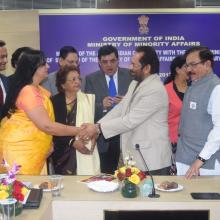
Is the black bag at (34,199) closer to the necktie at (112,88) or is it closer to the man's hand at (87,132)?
the man's hand at (87,132)

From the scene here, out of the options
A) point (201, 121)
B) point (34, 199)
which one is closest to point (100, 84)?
point (201, 121)

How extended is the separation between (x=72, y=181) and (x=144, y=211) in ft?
1.77

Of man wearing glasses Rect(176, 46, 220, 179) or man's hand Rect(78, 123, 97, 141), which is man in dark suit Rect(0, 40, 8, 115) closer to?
man's hand Rect(78, 123, 97, 141)

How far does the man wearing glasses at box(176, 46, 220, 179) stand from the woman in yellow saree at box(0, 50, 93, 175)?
888 millimetres

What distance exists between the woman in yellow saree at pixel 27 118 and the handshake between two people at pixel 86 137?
1.05 ft

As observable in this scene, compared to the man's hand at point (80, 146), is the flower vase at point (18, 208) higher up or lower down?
lower down

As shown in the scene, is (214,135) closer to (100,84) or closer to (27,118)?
(27,118)

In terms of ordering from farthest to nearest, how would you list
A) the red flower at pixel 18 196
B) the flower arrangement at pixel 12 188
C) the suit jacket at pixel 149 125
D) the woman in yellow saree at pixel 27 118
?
1. the suit jacket at pixel 149 125
2. the woman in yellow saree at pixel 27 118
3. the red flower at pixel 18 196
4. the flower arrangement at pixel 12 188

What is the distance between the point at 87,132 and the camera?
3.21 metres

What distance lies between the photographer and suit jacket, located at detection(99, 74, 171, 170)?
3.00 metres

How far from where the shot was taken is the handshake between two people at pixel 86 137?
3186 mm

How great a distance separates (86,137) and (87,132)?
0.12 ft

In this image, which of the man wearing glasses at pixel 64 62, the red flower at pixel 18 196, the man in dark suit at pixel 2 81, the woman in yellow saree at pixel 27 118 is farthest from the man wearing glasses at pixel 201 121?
the man in dark suit at pixel 2 81

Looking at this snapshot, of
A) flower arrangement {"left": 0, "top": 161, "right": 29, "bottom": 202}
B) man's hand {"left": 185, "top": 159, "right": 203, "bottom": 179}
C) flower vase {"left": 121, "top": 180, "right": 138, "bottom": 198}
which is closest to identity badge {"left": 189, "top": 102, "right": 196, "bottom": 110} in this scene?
man's hand {"left": 185, "top": 159, "right": 203, "bottom": 179}
